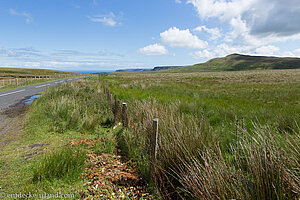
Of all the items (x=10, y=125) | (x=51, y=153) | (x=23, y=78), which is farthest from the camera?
(x=23, y=78)

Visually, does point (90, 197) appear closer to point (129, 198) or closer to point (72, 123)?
point (129, 198)

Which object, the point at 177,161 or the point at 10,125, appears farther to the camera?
the point at 10,125

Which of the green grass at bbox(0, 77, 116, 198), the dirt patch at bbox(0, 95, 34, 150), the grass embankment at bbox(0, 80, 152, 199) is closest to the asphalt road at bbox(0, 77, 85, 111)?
the dirt patch at bbox(0, 95, 34, 150)

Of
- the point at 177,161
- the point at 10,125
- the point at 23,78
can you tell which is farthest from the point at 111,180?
the point at 23,78

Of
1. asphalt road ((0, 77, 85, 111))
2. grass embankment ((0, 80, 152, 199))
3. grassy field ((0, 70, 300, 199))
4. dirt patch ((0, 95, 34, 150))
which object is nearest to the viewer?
grassy field ((0, 70, 300, 199))

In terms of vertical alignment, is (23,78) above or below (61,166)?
above

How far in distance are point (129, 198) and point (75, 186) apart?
104cm

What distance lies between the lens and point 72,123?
638 cm

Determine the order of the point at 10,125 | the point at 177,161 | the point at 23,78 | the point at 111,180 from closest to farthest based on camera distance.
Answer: the point at 177,161, the point at 111,180, the point at 10,125, the point at 23,78

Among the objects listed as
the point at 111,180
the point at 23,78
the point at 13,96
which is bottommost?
the point at 111,180

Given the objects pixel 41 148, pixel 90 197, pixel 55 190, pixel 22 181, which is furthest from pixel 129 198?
pixel 41 148

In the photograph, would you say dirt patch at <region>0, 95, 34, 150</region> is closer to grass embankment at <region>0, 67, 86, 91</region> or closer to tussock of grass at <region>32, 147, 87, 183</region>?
tussock of grass at <region>32, 147, 87, 183</region>

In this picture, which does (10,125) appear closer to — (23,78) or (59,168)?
(59,168)

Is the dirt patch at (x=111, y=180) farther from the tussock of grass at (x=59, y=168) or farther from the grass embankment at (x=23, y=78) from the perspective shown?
the grass embankment at (x=23, y=78)
